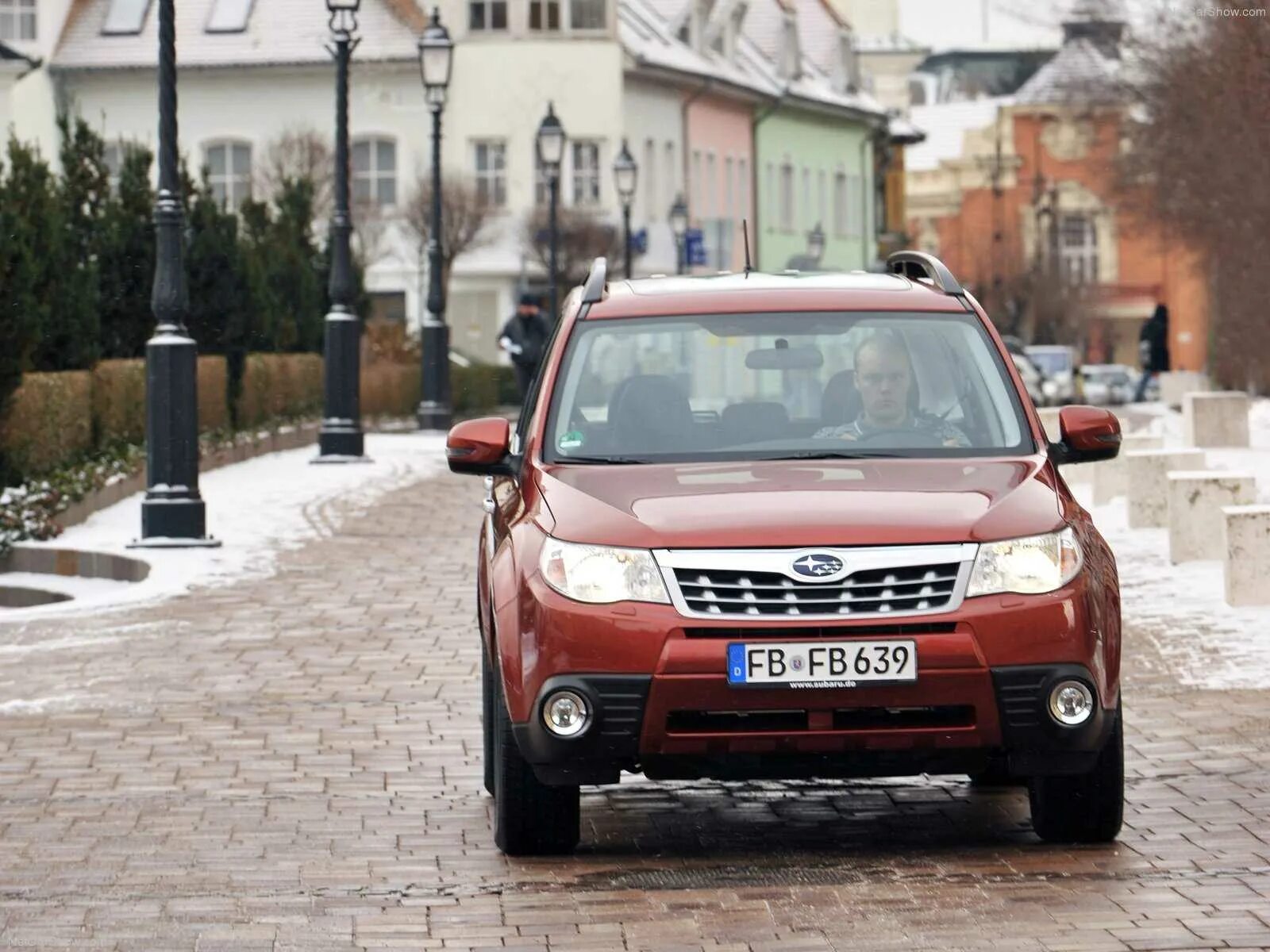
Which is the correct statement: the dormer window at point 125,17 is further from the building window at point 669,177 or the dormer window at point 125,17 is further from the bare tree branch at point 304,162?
the building window at point 669,177

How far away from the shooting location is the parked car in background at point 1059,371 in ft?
241

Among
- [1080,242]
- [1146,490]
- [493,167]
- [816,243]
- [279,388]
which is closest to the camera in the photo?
[1146,490]

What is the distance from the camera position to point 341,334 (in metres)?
30.5

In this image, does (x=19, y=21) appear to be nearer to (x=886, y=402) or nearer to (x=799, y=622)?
(x=886, y=402)

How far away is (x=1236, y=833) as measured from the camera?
8.60 meters

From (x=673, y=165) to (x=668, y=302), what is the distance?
2385 inches

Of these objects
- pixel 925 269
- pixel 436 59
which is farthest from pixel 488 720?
pixel 436 59

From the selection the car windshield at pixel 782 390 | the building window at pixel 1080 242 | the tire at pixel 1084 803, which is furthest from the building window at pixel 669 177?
the tire at pixel 1084 803

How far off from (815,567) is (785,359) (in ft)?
4.46

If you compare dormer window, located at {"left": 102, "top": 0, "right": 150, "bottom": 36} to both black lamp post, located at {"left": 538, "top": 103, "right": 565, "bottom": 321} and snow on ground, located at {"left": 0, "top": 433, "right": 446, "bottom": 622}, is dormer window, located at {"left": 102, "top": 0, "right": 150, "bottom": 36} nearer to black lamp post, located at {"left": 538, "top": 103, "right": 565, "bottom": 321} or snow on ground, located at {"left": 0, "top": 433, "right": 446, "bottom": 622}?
black lamp post, located at {"left": 538, "top": 103, "right": 565, "bottom": 321}

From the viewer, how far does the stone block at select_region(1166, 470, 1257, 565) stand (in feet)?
57.8

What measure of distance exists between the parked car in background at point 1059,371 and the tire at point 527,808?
6002cm

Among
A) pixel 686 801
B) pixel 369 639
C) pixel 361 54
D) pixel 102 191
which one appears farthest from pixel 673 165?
pixel 686 801

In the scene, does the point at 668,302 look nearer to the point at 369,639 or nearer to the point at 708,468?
the point at 708,468
